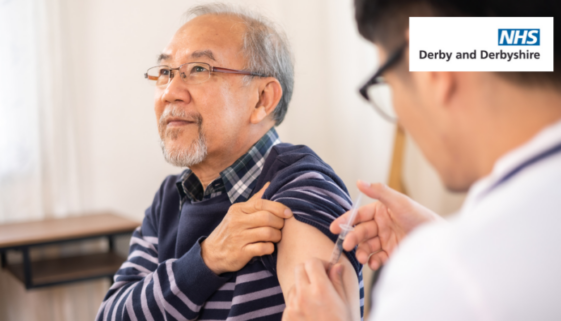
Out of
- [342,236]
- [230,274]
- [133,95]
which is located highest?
[133,95]

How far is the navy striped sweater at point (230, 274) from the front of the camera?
108 centimetres

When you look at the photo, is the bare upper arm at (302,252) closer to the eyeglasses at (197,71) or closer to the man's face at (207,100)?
the man's face at (207,100)

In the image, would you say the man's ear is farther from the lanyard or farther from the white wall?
the white wall

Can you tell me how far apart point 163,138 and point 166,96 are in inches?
4.7

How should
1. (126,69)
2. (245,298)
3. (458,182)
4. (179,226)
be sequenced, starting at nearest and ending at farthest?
(458,182) < (245,298) < (179,226) < (126,69)

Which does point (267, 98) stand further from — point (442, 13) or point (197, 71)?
point (442, 13)

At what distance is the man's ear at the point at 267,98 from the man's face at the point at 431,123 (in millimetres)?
809

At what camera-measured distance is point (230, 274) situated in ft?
3.75

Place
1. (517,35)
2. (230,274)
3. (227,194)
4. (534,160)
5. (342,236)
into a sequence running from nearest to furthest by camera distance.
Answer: (534,160)
(517,35)
(342,236)
(230,274)
(227,194)

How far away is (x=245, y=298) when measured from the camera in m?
1.08

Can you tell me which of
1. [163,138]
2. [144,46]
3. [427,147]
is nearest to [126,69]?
[144,46]

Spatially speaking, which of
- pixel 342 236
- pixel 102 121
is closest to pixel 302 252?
pixel 342 236

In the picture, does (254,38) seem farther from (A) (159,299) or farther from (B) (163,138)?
(A) (159,299)

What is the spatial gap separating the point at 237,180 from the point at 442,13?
83 cm
